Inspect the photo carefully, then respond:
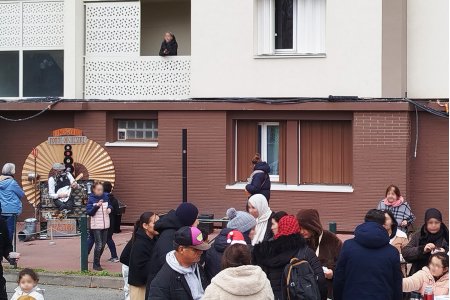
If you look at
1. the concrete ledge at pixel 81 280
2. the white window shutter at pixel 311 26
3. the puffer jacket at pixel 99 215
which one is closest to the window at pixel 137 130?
the white window shutter at pixel 311 26

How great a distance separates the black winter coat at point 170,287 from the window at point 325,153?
12652 mm

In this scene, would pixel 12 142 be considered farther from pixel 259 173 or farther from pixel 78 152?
pixel 259 173

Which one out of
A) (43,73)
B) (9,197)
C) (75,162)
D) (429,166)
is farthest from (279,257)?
(43,73)

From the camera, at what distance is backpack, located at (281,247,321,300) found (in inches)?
282

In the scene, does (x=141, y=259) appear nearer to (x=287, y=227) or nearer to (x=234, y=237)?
(x=234, y=237)

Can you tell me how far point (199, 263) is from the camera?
708 centimetres

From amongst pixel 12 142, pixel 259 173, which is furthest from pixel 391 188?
pixel 12 142

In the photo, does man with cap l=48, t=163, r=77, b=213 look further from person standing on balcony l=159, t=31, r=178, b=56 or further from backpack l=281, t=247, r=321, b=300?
backpack l=281, t=247, r=321, b=300

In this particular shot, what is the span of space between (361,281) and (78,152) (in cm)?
1245

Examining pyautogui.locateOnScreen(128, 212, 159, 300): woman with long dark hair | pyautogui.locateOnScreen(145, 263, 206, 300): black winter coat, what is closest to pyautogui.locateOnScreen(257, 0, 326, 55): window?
pyautogui.locateOnScreen(128, 212, 159, 300): woman with long dark hair

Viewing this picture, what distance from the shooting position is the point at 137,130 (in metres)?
20.2

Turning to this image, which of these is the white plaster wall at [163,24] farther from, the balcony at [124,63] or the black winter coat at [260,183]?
the black winter coat at [260,183]

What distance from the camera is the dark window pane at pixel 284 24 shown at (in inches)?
752

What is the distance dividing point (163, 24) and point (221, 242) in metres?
14.3
